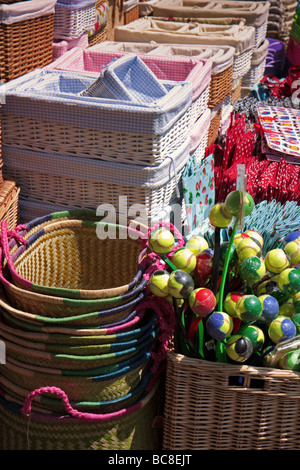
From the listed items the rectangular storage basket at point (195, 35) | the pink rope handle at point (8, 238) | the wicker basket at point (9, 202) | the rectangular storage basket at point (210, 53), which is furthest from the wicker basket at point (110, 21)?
the pink rope handle at point (8, 238)

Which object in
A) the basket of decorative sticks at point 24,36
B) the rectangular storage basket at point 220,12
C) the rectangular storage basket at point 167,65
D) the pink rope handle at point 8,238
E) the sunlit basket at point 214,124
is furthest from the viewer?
the rectangular storage basket at point 220,12

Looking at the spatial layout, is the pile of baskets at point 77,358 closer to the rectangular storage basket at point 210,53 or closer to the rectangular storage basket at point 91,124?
the rectangular storage basket at point 91,124

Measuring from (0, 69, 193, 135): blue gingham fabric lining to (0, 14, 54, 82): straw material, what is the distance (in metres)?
0.08

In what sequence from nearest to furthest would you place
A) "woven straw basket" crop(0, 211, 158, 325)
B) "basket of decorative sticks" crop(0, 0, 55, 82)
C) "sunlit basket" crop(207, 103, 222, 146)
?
"woven straw basket" crop(0, 211, 158, 325) < "basket of decorative sticks" crop(0, 0, 55, 82) < "sunlit basket" crop(207, 103, 222, 146)

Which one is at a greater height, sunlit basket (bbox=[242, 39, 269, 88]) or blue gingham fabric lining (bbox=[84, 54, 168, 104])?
blue gingham fabric lining (bbox=[84, 54, 168, 104])

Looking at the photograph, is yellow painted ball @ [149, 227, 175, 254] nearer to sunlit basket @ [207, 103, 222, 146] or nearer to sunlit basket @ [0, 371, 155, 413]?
sunlit basket @ [0, 371, 155, 413]

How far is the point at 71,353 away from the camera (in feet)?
4.31

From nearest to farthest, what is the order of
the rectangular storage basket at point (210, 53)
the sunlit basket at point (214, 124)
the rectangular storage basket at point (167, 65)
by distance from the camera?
1. the rectangular storage basket at point (167, 65)
2. the rectangular storage basket at point (210, 53)
3. the sunlit basket at point (214, 124)

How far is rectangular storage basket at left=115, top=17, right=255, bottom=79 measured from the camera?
2.91 metres

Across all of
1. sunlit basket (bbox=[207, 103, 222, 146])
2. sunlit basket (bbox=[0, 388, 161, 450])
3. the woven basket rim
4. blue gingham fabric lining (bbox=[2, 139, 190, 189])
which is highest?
blue gingham fabric lining (bbox=[2, 139, 190, 189])

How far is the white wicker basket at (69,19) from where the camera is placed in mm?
2656

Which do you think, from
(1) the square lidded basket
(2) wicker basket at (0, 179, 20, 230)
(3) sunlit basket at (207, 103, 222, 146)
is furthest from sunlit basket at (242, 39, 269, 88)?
(1) the square lidded basket

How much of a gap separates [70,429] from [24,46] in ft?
4.58

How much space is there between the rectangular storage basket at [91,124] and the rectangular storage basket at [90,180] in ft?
0.10
